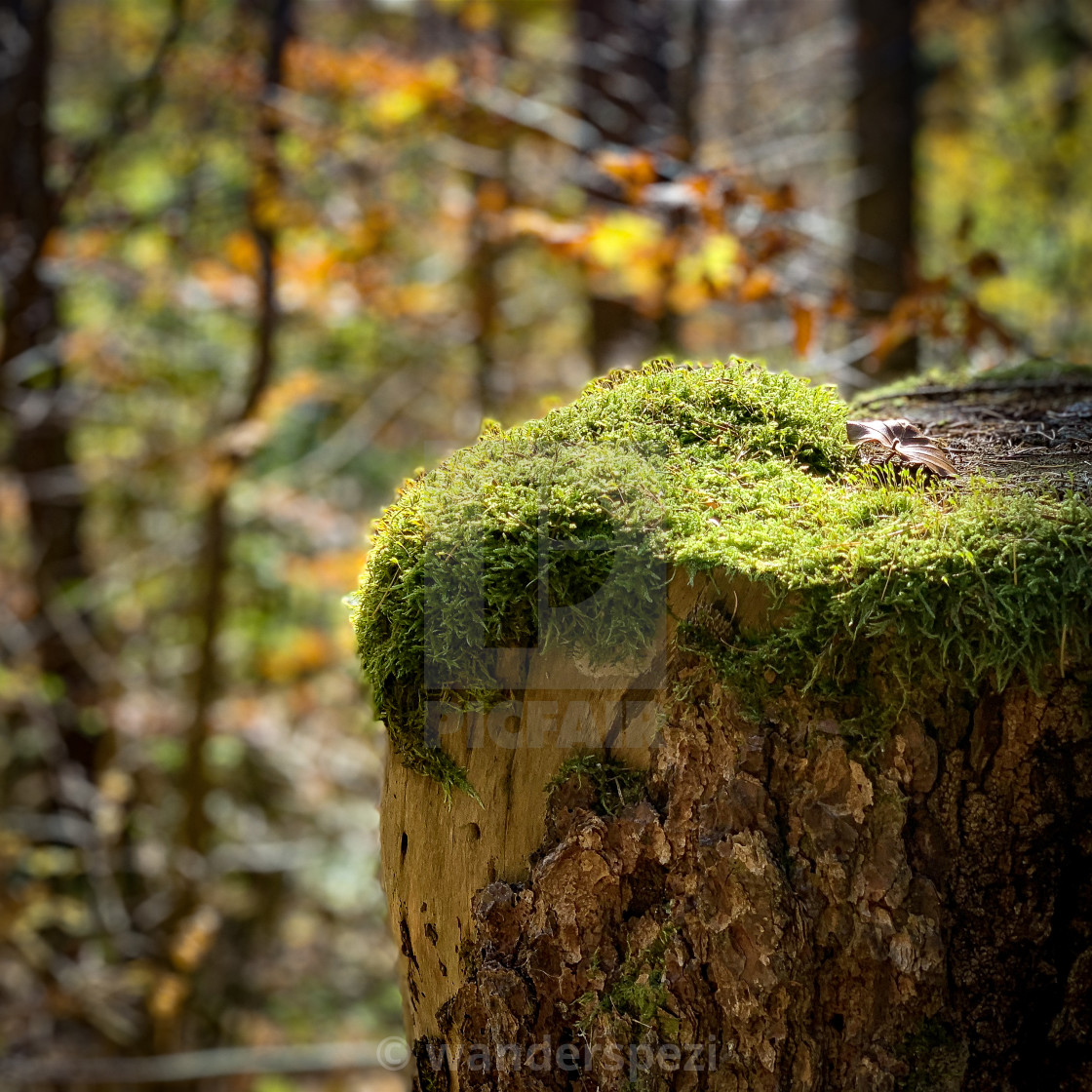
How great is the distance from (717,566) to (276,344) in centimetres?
504

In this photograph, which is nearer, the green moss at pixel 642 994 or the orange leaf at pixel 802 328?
the green moss at pixel 642 994

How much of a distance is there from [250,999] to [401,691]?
6.11 metres

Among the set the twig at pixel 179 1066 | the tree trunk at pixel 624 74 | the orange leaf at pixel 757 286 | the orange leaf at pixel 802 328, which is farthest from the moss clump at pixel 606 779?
the tree trunk at pixel 624 74

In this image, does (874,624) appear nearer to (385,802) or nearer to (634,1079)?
(634,1079)

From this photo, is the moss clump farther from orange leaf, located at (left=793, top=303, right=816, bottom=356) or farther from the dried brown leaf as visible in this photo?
orange leaf, located at (left=793, top=303, right=816, bottom=356)

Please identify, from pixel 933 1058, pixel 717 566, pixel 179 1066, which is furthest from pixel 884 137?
pixel 179 1066

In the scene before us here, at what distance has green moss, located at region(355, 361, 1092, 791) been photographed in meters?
1.18

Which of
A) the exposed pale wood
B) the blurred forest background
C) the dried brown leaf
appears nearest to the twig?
the blurred forest background

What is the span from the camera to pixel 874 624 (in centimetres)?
118

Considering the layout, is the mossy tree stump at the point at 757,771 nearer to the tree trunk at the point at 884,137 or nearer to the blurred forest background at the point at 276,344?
the blurred forest background at the point at 276,344

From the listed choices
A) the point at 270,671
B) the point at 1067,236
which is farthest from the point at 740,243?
the point at 1067,236

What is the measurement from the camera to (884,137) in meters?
5.80

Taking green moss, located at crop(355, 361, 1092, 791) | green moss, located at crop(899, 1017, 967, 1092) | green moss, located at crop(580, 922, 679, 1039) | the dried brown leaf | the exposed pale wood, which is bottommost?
green moss, located at crop(899, 1017, 967, 1092)

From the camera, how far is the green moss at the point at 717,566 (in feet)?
3.87
